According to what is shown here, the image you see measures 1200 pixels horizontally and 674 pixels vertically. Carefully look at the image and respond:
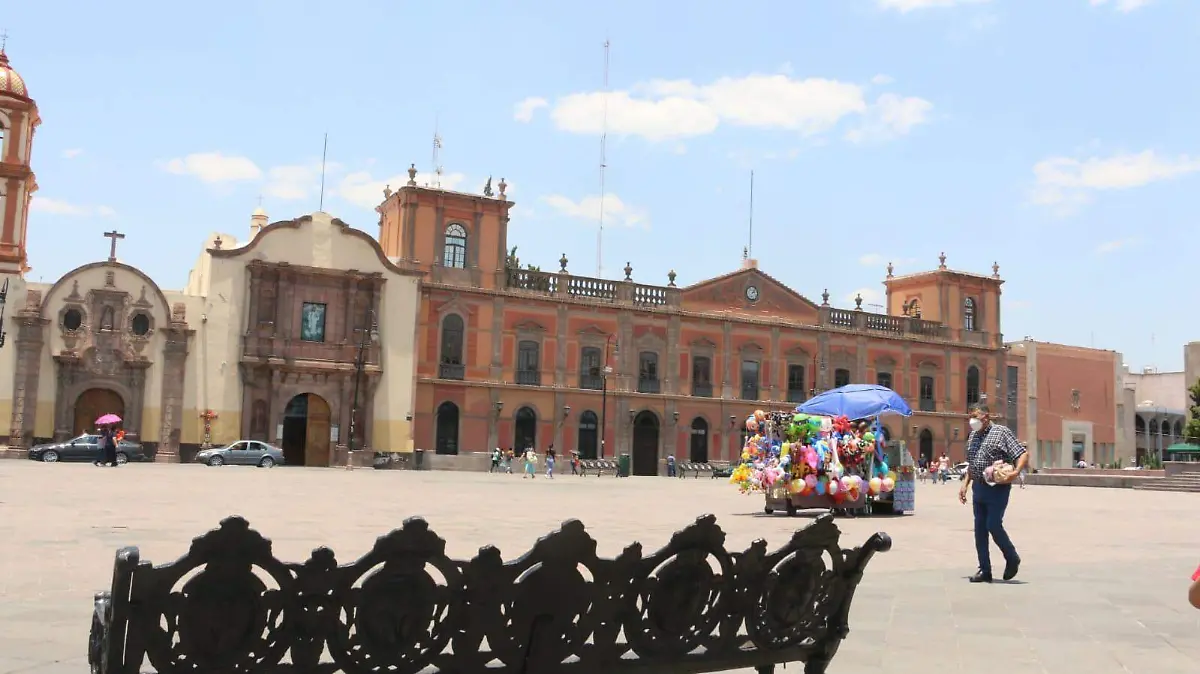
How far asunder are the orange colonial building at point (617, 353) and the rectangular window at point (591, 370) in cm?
6

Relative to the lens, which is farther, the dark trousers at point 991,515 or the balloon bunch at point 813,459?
the balloon bunch at point 813,459

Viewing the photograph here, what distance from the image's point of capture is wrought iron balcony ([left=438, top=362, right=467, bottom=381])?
137 ft

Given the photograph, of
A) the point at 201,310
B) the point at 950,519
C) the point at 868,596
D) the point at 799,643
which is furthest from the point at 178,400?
the point at 799,643

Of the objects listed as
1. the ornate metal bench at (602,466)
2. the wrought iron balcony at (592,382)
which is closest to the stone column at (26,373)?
the ornate metal bench at (602,466)

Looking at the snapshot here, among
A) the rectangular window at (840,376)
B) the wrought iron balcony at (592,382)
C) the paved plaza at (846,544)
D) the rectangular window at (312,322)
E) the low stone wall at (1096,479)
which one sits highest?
the rectangular window at (312,322)

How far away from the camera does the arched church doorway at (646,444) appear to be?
45156mm

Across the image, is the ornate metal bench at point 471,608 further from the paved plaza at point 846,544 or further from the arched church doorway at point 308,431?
the arched church doorway at point 308,431

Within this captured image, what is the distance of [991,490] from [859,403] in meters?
9.72

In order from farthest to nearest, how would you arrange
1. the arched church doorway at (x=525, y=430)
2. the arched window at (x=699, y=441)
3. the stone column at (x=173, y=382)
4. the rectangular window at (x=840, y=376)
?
1. the rectangular window at (x=840, y=376)
2. the arched window at (x=699, y=441)
3. the arched church doorway at (x=525, y=430)
4. the stone column at (x=173, y=382)

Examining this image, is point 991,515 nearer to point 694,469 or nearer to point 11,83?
point 694,469

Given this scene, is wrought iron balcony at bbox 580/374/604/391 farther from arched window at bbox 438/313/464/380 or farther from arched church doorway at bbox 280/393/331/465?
arched church doorway at bbox 280/393/331/465

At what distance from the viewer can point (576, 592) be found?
3328 millimetres

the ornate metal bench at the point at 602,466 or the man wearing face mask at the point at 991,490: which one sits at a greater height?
the man wearing face mask at the point at 991,490

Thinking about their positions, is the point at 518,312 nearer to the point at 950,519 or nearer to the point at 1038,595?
the point at 950,519
